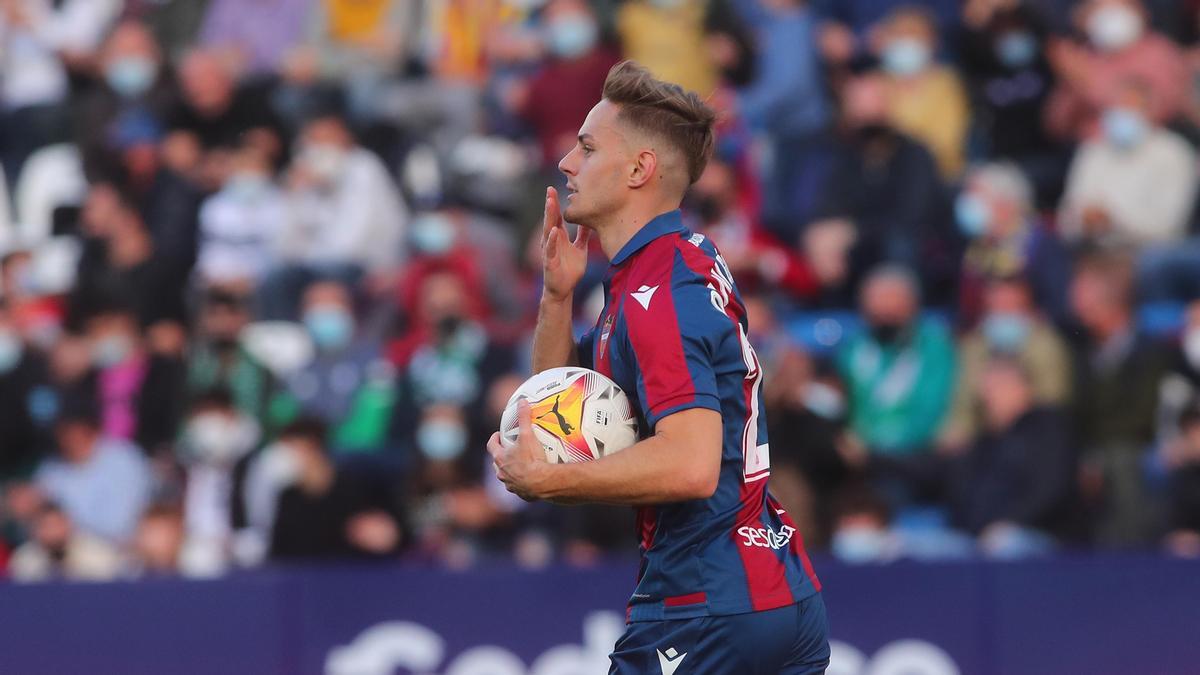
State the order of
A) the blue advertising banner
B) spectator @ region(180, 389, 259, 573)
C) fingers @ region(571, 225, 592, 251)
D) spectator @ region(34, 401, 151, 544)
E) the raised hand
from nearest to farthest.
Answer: the raised hand, fingers @ region(571, 225, 592, 251), the blue advertising banner, spectator @ region(180, 389, 259, 573), spectator @ region(34, 401, 151, 544)

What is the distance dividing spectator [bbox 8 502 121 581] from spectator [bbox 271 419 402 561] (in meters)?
1.21

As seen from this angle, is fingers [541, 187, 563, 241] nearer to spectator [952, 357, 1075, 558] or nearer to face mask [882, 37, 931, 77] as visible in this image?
spectator [952, 357, 1075, 558]

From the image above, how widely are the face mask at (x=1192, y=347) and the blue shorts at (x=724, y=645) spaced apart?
20.8ft

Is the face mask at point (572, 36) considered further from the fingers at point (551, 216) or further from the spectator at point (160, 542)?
the fingers at point (551, 216)

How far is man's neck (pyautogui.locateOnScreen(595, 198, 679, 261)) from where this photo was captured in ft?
16.6

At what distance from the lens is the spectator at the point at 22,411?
12312 mm

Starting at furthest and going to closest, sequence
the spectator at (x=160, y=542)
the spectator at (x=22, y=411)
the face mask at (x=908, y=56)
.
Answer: the face mask at (x=908, y=56) → the spectator at (x=22, y=411) → the spectator at (x=160, y=542)

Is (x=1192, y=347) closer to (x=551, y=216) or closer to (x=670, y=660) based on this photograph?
(x=551, y=216)

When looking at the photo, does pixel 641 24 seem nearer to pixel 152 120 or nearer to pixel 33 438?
pixel 152 120

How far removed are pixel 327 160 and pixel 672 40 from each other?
2669 millimetres

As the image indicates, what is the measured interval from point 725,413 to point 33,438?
8597 mm

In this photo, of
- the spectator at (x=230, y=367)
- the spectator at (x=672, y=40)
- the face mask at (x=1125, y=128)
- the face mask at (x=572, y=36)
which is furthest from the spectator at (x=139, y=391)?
the face mask at (x=1125, y=128)

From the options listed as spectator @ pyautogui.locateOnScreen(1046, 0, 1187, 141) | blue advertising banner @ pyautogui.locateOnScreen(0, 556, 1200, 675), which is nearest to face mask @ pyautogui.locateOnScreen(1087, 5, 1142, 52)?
spectator @ pyautogui.locateOnScreen(1046, 0, 1187, 141)

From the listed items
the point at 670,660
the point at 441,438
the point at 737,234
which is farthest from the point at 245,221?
the point at 670,660
